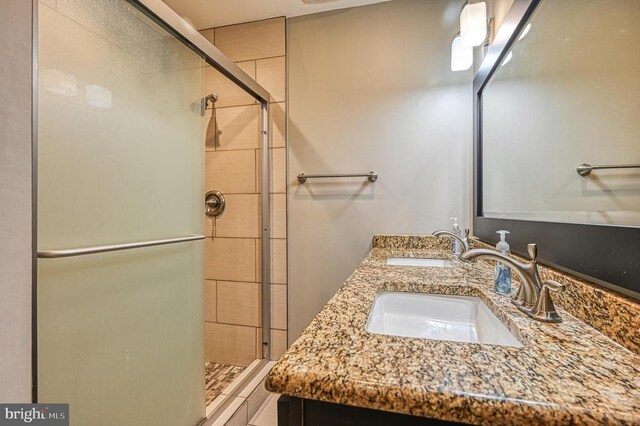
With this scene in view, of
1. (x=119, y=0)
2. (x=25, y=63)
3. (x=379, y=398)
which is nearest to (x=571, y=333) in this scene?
(x=379, y=398)

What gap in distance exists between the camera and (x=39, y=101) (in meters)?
0.65

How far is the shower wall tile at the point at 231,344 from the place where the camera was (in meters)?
1.75

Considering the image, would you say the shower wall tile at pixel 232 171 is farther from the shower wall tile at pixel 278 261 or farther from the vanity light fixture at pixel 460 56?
the vanity light fixture at pixel 460 56

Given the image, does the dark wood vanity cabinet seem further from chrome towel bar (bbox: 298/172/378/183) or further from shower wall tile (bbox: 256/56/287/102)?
shower wall tile (bbox: 256/56/287/102)

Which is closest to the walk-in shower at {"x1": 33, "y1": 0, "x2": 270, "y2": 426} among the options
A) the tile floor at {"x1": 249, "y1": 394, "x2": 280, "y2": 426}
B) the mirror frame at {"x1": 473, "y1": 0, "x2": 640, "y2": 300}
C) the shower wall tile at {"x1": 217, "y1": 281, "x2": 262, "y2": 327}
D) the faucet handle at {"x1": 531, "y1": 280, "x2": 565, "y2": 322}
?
the tile floor at {"x1": 249, "y1": 394, "x2": 280, "y2": 426}

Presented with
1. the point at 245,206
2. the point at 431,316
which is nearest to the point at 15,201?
the point at 431,316

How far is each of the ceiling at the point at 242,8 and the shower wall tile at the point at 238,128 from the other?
0.55m

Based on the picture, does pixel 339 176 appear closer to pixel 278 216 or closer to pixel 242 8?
pixel 278 216

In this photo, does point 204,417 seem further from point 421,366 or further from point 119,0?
point 119,0

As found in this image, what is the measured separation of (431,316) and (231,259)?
4.32 feet

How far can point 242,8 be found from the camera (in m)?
1.67

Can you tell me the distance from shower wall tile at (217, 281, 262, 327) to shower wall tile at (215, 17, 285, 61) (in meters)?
1.43

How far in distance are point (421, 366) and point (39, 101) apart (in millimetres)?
943

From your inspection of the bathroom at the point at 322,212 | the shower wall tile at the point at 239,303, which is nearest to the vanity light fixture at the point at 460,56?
the bathroom at the point at 322,212
